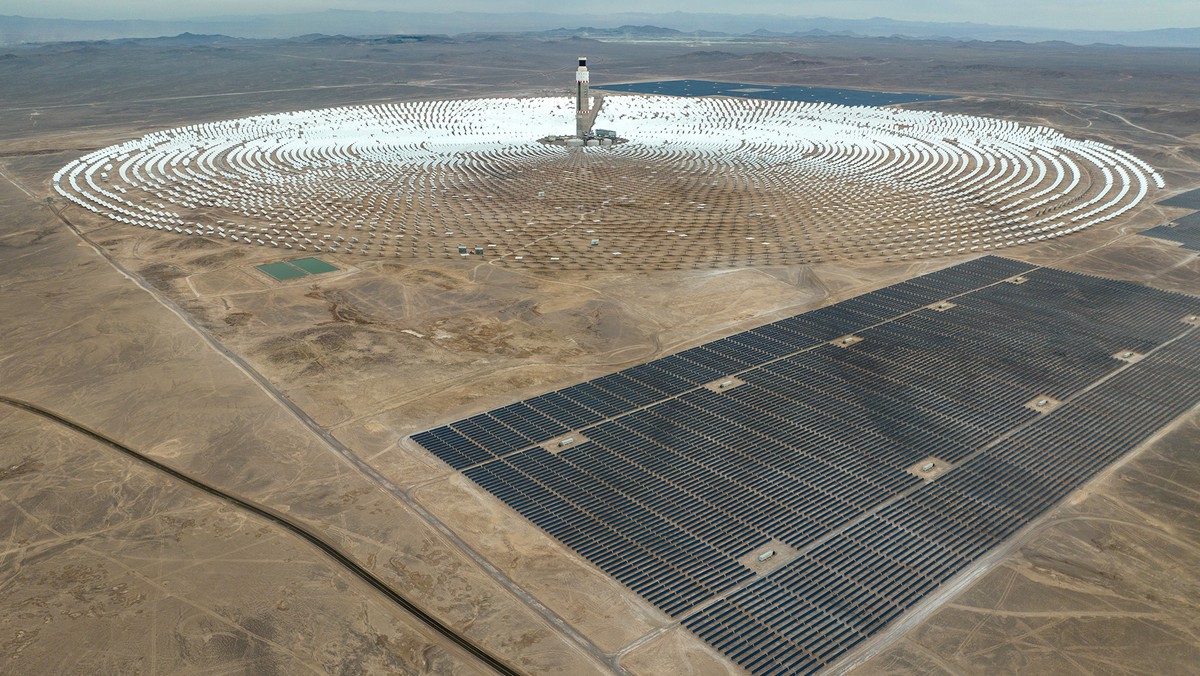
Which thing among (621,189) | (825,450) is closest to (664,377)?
(825,450)

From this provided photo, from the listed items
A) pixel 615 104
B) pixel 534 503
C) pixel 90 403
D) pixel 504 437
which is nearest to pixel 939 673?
pixel 534 503

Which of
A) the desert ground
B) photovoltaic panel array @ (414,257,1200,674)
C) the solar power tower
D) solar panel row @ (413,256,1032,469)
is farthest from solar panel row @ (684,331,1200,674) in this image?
the solar power tower

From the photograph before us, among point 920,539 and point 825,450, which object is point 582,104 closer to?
point 825,450

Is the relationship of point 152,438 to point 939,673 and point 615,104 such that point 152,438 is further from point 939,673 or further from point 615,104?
point 615,104

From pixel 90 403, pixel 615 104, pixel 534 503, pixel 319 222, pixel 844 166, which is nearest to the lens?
pixel 534 503

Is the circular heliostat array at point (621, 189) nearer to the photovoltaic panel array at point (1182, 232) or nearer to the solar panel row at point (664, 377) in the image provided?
the photovoltaic panel array at point (1182, 232)

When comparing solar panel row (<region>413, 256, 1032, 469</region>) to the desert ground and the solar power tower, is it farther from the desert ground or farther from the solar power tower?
the solar power tower
